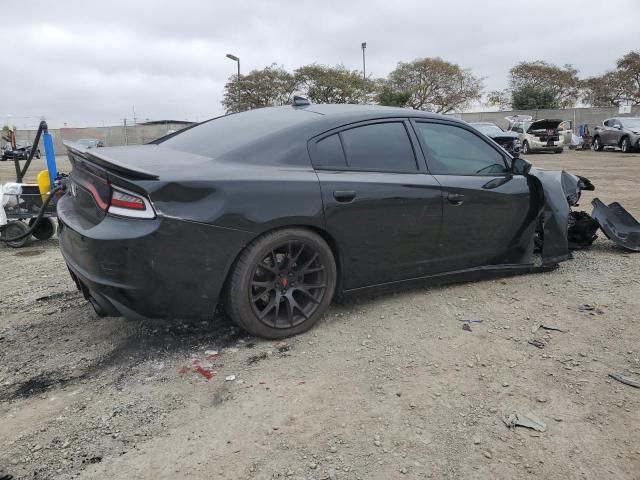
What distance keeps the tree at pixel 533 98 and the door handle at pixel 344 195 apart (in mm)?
45717

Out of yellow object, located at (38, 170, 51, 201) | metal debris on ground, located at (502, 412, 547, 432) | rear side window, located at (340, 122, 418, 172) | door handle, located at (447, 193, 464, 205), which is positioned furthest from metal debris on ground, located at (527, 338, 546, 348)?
yellow object, located at (38, 170, 51, 201)

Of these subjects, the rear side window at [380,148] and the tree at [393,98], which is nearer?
the rear side window at [380,148]

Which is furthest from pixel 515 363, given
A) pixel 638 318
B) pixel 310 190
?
pixel 310 190

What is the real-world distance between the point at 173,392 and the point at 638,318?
311cm

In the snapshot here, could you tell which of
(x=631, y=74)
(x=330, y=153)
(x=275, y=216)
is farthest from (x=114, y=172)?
(x=631, y=74)

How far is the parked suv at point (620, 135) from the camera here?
22.9 m

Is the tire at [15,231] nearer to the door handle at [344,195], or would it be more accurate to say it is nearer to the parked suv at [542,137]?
the door handle at [344,195]

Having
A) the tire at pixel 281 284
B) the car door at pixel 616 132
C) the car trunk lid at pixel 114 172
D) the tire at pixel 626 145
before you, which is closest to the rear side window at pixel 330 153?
the tire at pixel 281 284

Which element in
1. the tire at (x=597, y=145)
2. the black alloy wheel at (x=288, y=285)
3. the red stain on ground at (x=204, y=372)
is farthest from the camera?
the tire at (x=597, y=145)

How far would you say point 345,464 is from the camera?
2205mm

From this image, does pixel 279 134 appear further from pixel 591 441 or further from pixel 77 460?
pixel 591 441

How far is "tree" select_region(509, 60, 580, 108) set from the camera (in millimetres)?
47688

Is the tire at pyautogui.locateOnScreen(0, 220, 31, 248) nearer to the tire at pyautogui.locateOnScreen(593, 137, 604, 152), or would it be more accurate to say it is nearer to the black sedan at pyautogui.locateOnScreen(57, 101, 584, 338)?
the black sedan at pyautogui.locateOnScreen(57, 101, 584, 338)

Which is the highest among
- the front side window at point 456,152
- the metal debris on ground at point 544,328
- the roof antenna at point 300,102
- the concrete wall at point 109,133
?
the concrete wall at point 109,133
